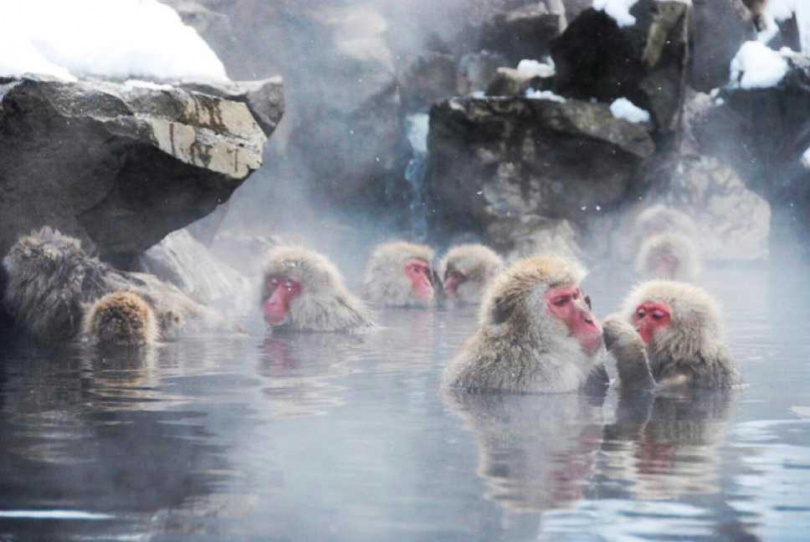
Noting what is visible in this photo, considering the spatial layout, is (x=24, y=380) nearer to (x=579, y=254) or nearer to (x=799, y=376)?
(x=799, y=376)

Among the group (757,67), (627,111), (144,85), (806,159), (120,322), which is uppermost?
(757,67)

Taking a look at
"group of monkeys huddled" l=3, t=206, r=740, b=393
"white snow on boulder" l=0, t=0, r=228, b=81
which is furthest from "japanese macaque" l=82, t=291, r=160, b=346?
"white snow on boulder" l=0, t=0, r=228, b=81

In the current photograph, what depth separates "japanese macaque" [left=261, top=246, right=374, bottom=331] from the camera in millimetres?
9641

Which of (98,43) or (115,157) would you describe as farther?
(98,43)

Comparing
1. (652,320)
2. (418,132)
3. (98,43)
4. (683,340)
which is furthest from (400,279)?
(418,132)

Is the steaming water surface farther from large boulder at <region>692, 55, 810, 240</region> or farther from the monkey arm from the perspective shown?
large boulder at <region>692, 55, 810, 240</region>

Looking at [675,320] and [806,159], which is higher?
[806,159]

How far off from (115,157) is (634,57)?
36.9 ft

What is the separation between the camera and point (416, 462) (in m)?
4.65

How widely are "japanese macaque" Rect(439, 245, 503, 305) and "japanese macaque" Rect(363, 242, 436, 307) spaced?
1.26ft

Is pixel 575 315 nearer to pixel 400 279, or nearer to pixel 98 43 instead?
pixel 98 43

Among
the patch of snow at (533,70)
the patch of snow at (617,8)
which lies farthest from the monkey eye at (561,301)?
the patch of snow at (533,70)

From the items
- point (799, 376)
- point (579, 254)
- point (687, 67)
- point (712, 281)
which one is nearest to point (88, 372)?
point (799, 376)

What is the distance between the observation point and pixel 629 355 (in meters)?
6.34
